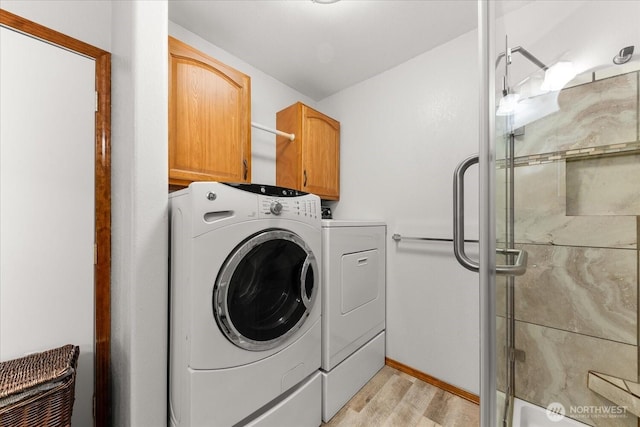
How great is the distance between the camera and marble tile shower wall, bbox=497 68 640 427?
0.88 metres

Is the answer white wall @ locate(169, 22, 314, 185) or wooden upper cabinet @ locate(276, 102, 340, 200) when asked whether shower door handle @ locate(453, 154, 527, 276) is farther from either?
white wall @ locate(169, 22, 314, 185)

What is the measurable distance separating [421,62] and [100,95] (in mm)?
1967

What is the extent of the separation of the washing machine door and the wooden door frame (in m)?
0.73

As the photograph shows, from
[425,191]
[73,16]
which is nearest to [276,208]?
[425,191]

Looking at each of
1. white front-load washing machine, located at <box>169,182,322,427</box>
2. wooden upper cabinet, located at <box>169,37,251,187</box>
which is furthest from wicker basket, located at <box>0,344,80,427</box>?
wooden upper cabinet, located at <box>169,37,251,187</box>

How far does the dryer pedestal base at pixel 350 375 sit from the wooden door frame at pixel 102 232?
1.09 metres

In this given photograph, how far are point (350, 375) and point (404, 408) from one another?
1.14 feet

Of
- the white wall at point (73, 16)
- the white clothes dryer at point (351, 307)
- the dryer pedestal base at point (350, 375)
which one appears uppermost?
the white wall at point (73, 16)

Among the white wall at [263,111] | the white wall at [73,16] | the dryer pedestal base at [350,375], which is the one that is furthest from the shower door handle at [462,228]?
the white wall at [73,16]

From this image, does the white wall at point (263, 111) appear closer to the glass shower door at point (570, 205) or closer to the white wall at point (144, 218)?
the white wall at point (144, 218)

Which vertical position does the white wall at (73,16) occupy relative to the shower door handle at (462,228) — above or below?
above

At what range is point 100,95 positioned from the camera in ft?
4.26

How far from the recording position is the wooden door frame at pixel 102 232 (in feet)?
4.11

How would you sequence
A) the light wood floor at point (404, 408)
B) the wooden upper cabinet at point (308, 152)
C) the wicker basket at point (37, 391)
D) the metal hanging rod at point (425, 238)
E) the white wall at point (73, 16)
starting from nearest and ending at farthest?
the wicker basket at point (37, 391) < the white wall at point (73, 16) < the light wood floor at point (404, 408) < the metal hanging rod at point (425, 238) < the wooden upper cabinet at point (308, 152)
